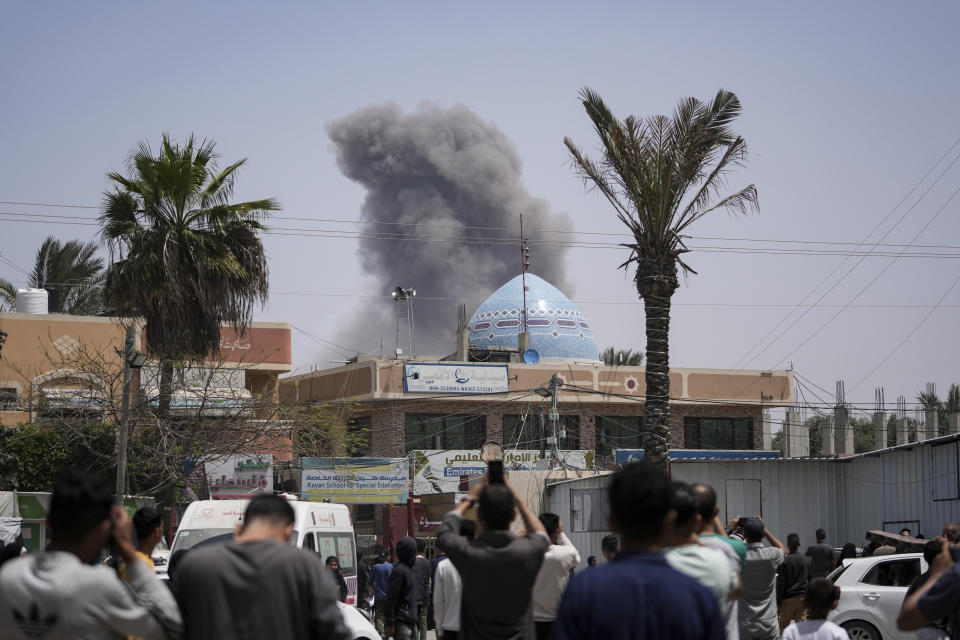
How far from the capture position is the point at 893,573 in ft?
50.1

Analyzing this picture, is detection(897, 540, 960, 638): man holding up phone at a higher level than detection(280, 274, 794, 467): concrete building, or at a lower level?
lower

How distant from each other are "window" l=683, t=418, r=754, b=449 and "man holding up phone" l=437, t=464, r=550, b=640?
40000 millimetres

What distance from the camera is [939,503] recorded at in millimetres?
24266

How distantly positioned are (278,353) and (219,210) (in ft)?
52.2

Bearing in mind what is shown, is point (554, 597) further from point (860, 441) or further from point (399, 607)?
point (860, 441)

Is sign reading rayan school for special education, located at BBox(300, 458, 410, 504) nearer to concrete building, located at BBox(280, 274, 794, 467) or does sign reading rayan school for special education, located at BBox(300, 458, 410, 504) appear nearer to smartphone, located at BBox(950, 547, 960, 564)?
concrete building, located at BBox(280, 274, 794, 467)

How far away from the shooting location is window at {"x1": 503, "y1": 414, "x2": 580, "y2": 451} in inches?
1692

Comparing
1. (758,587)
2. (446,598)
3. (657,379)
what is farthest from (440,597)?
(657,379)

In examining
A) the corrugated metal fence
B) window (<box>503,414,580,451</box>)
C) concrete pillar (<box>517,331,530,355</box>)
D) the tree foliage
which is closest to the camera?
the corrugated metal fence

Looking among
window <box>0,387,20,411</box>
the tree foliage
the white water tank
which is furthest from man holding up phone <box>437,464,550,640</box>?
the white water tank

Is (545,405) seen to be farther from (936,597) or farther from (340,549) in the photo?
(936,597)

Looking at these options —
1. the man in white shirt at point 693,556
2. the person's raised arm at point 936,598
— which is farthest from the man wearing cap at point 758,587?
the person's raised arm at point 936,598

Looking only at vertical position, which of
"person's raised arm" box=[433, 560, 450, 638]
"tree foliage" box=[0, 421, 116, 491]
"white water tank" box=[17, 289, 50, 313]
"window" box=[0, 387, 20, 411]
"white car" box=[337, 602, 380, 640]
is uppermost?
"white water tank" box=[17, 289, 50, 313]

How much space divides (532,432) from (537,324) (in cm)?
926
